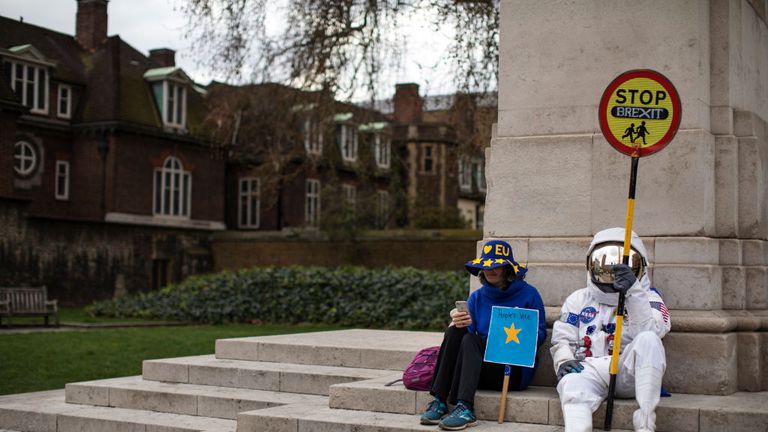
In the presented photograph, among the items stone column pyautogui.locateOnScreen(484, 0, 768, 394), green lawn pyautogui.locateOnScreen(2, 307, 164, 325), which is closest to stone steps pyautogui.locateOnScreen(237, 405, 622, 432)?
stone column pyautogui.locateOnScreen(484, 0, 768, 394)

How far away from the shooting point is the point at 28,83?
33.6 m

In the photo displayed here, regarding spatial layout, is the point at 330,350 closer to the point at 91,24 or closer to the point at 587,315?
the point at 587,315

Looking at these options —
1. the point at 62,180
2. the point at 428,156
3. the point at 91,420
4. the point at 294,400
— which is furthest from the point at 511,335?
the point at 428,156

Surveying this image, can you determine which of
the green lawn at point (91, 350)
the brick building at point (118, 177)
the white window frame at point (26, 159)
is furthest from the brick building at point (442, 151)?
the white window frame at point (26, 159)

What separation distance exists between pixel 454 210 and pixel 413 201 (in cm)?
196


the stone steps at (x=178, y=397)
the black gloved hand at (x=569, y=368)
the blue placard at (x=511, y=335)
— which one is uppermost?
the blue placard at (x=511, y=335)

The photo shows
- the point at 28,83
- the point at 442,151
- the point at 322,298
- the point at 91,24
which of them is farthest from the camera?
the point at 442,151

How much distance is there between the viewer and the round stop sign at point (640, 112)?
266 inches

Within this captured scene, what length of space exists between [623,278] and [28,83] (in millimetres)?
31247

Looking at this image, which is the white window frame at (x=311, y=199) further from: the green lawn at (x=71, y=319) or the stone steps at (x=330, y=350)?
the stone steps at (x=330, y=350)

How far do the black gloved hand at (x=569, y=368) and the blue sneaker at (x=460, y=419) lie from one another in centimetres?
66

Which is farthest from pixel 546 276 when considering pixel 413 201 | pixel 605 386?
pixel 413 201

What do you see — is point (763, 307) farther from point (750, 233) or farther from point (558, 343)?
point (558, 343)

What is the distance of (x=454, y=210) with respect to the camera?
40.7m
